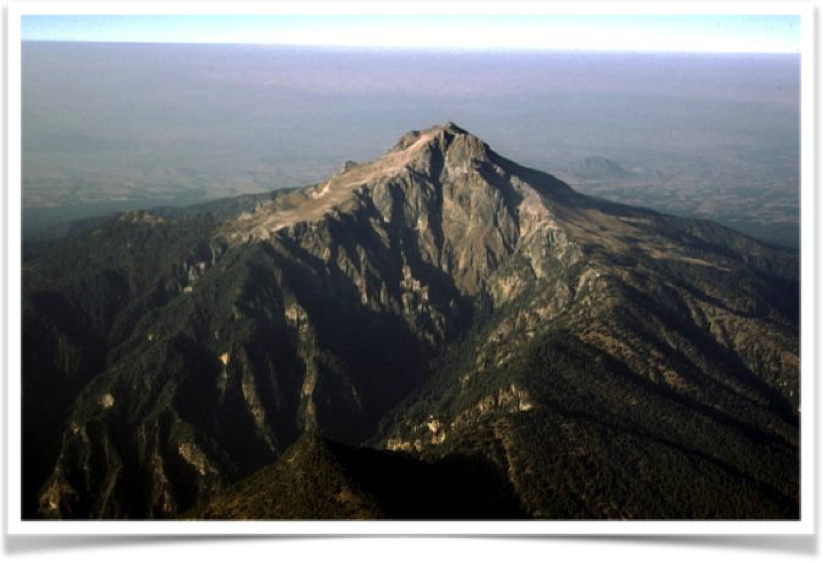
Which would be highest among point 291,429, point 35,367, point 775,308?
point 775,308
